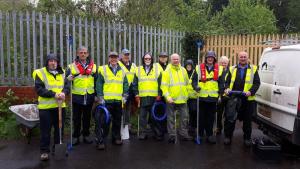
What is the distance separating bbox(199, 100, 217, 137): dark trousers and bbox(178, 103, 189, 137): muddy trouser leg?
0.32m

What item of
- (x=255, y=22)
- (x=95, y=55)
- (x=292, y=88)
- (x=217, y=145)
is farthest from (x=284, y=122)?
(x=255, y=22)

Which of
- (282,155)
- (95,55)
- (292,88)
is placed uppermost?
(95,55)

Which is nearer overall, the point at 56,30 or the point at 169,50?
the point at 56,30

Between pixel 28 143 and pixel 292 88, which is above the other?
pixel 292 88

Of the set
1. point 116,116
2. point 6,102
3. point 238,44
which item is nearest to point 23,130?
point 6,102

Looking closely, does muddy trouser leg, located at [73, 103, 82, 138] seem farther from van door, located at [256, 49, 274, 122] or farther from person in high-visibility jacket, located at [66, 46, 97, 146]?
van door, located at [256, 49, 274, 122]

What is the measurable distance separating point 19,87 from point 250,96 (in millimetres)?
5320

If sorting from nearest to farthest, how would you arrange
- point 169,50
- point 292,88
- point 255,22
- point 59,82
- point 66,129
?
point 292,88, point 59,82, point 66,129, point 169,50, point 255,22

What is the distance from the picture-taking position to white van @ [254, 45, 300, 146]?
5422 millimetres

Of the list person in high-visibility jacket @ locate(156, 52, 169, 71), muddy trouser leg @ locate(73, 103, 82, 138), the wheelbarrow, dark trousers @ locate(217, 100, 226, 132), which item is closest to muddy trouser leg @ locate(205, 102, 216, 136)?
dark trousers @ locate(217, 100, 226, 132)

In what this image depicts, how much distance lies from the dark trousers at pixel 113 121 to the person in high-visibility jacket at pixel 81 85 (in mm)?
330

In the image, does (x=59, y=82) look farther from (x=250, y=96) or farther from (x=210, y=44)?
(x=210, y=44)

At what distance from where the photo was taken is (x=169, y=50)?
38.1ft

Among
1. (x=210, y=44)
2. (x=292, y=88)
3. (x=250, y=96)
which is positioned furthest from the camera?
(x=210, y=44)
